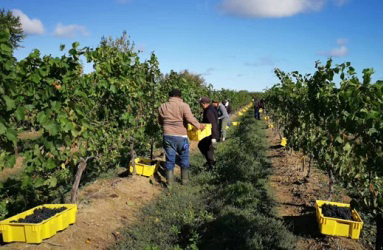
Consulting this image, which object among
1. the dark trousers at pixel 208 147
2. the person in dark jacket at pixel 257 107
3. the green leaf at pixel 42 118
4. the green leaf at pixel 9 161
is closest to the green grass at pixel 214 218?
the dark trousers at pixel 208 147

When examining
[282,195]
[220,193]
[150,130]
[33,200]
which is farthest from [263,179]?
[33,200]

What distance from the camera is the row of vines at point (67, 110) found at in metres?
3.25

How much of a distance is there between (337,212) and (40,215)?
3.79m

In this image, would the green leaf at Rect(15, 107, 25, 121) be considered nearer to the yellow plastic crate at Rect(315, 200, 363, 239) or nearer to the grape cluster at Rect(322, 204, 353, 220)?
the yellow plastic crate at Rect(315, 200, 363, 239)

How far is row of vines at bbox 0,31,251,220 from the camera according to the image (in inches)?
128

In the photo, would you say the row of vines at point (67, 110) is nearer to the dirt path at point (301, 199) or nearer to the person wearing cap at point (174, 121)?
the person wearing cap at point (174, 121)

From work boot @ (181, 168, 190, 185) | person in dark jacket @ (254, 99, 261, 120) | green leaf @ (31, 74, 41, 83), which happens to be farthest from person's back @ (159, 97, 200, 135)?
person in dark jacket @ (254, 99, 261, 120)

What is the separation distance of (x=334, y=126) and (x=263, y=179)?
3.88 metres

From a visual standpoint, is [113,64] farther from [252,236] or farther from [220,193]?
[252,236]

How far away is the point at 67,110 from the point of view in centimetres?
430

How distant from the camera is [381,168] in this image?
8.73ft

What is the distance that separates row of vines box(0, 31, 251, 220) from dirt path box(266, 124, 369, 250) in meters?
2.97

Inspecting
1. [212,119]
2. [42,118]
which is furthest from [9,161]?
[212,119]

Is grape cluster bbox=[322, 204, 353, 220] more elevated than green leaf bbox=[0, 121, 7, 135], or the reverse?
green leaf bbox=[0, 121, 7, 135]
